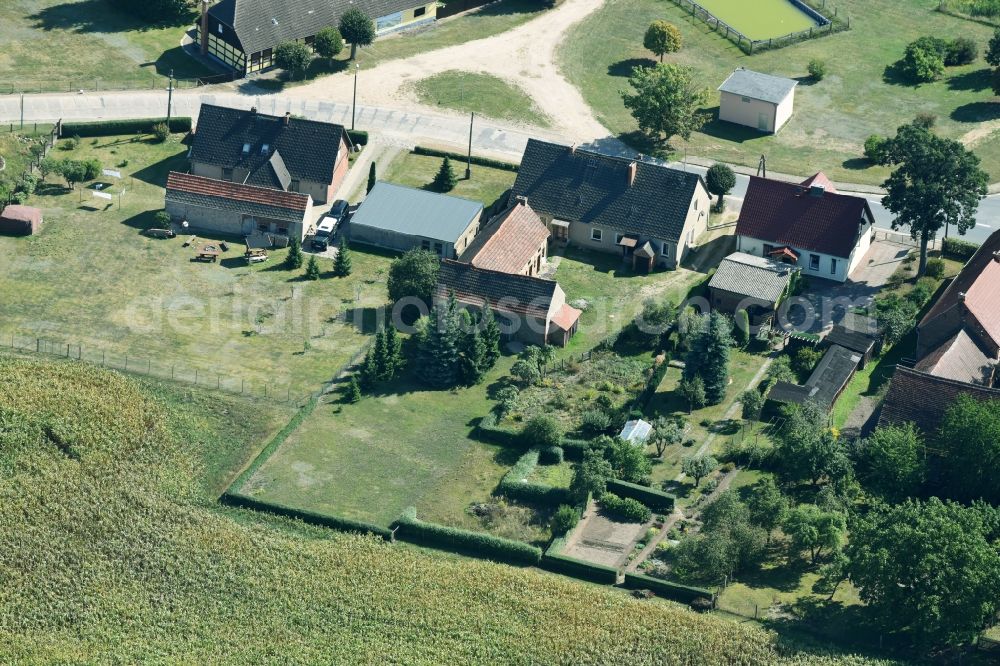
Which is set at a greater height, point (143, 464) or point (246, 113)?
point (246, 113)

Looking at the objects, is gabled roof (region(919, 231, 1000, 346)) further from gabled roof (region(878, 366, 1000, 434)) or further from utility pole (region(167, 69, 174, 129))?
utility pole (region(167, 69, 174, 129))

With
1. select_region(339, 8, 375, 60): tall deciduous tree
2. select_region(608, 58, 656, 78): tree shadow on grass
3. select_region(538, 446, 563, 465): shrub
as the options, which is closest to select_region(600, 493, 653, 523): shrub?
select_region(538, 446, 563, 465): shrub

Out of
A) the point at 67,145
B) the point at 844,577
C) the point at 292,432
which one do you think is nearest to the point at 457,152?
A: the point at 67,145

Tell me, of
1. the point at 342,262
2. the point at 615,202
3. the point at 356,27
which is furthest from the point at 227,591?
the point at 356,27

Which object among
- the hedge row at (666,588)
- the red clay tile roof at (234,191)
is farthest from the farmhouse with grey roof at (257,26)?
the hedge row at (666,588)

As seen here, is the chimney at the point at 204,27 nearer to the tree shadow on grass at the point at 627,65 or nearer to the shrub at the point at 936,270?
the tree shadow on grass at the point at 627,65

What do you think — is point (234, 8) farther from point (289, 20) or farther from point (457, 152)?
point (457, 152)

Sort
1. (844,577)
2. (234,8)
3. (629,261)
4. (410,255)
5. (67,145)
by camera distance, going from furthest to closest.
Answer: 1. (234,8)
2. (67,145)
3. (629,261)
4. (410,255)
5. (844,577)
